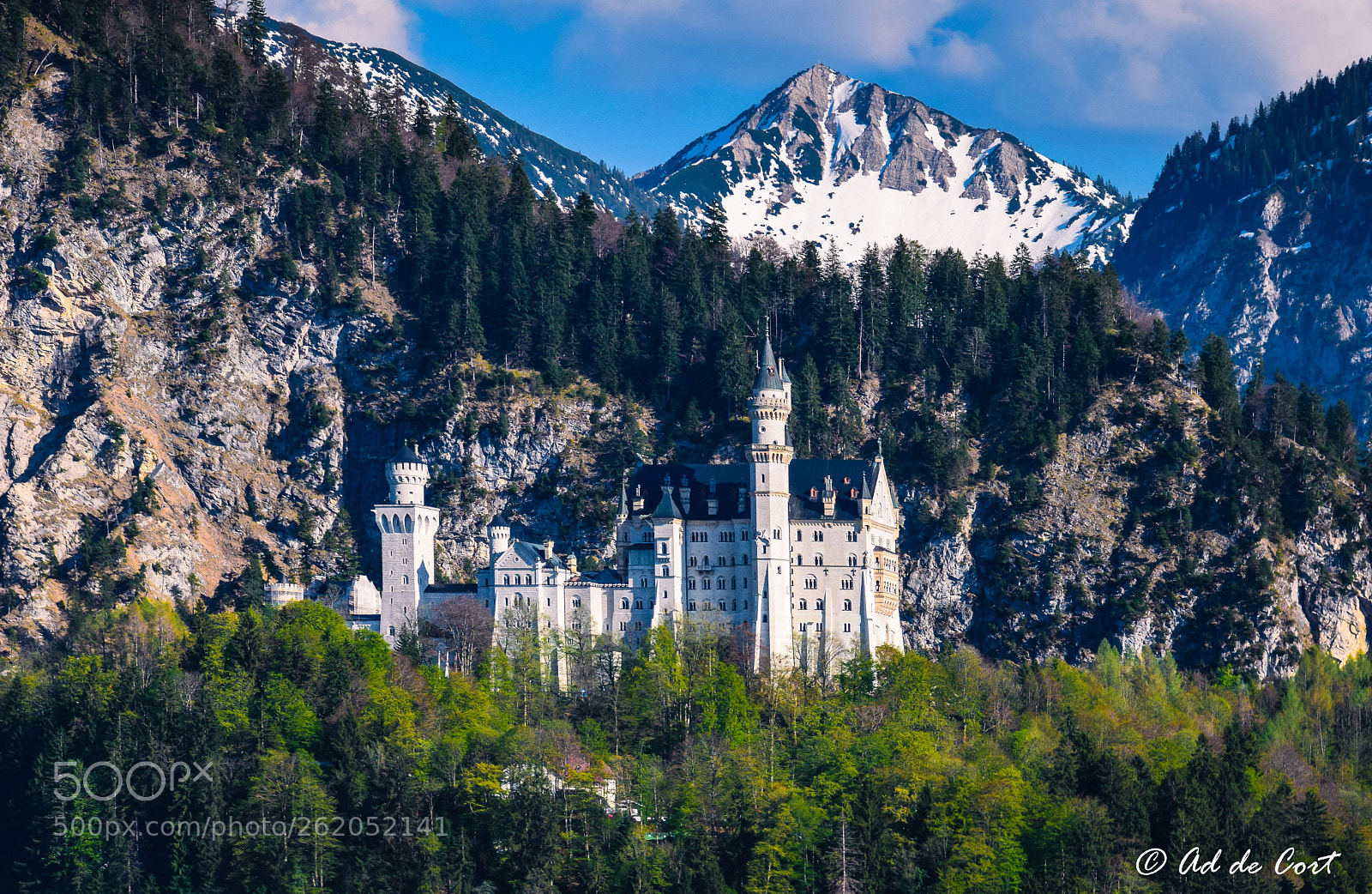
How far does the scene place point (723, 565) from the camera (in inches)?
3760

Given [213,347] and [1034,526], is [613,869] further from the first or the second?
[213,347]

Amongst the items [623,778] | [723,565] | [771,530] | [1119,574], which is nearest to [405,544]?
[723,565]

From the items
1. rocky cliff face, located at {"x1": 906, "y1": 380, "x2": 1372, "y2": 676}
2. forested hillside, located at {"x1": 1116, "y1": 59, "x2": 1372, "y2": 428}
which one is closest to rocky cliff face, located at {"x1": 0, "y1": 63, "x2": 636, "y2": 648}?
rocky cliff face, located at {"x1": 906, "y1": 380, "x2": 1372, "y2": 676}

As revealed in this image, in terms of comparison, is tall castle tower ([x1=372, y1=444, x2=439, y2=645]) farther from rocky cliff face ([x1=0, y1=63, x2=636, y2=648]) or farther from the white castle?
rocky cliff face ([x1=0, y1=63, x2=636, y2=648])

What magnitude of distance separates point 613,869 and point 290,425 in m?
53.6

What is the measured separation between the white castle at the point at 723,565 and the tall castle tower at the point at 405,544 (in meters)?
0.08

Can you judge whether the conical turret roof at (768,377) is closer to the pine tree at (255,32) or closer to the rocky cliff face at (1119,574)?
the rocky cliff face at (1119,574)

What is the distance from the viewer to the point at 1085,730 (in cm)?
8350

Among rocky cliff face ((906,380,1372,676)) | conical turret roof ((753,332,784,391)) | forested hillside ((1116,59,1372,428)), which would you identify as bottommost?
rocky cliff face ((906,380,1372,676))

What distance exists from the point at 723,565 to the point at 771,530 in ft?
12.2

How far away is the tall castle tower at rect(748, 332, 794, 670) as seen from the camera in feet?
306

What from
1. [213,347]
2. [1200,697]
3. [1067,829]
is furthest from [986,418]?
[213,347]

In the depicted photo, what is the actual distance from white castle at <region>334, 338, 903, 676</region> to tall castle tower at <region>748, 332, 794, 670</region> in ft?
0.27

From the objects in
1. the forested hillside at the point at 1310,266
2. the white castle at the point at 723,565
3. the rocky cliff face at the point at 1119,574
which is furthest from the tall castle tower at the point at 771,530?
the forested hillside at the point at 1310,266
